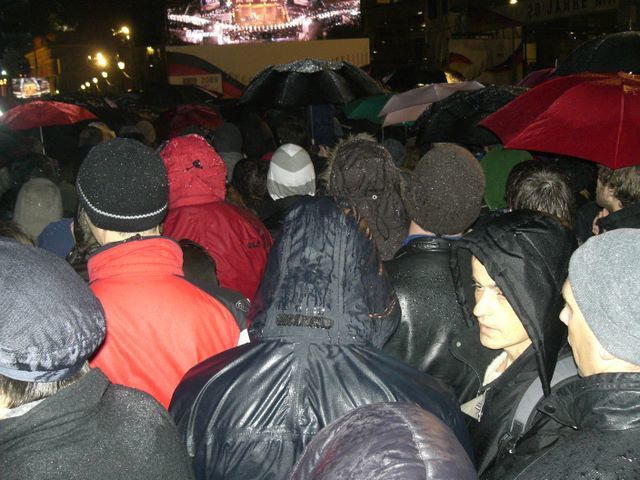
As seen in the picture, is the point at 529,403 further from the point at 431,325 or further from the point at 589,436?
the point at 431,325

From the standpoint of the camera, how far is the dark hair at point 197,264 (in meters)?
3.50

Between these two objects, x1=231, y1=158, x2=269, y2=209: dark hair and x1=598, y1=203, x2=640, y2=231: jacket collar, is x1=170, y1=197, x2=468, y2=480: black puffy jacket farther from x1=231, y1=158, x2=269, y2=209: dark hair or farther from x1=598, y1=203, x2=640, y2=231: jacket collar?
x1=231, y1=158, x2=269, y2=209: dark hair

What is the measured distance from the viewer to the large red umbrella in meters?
3.95

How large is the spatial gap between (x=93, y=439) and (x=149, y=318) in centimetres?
92

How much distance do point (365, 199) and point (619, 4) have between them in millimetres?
7728

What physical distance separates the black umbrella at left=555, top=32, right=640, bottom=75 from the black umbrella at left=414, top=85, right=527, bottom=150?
963 mm

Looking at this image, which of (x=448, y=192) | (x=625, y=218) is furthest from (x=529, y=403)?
(x=625, y=218)

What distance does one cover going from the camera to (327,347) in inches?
82.8

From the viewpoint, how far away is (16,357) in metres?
1.65

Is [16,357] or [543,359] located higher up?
[16,357]

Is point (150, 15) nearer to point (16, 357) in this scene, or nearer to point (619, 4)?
point (619, 4)

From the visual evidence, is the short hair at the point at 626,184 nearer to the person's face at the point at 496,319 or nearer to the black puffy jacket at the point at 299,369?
the person's face at the point at 496,319

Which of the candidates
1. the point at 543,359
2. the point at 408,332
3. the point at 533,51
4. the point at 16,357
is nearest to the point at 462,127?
the point at 408,332

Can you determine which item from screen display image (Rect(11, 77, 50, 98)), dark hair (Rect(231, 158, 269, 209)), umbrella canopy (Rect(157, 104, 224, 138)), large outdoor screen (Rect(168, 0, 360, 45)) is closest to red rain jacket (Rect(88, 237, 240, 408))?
dark hair (Rect(231, 158, 269, 209))
